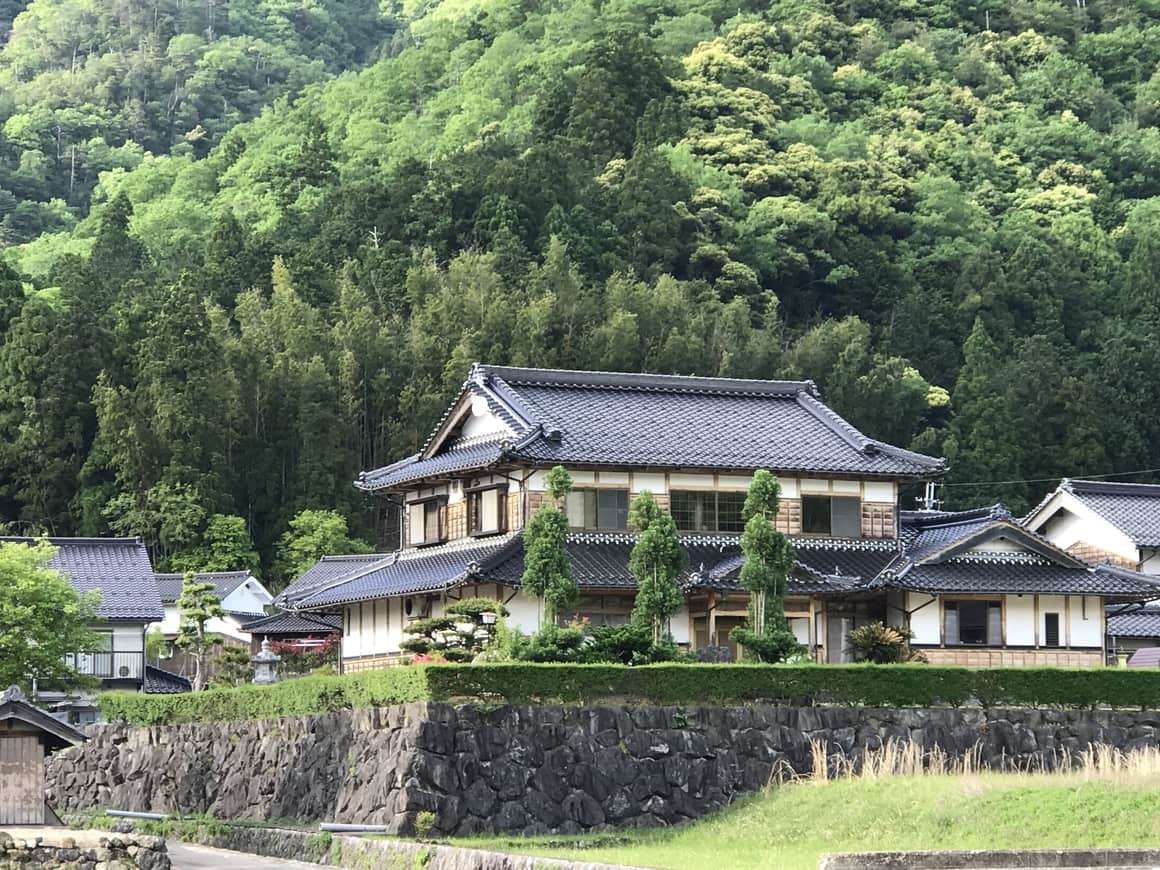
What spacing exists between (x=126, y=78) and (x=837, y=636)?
377ft

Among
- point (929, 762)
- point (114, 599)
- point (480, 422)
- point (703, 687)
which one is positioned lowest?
point (929, 762)

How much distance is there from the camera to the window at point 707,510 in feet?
135

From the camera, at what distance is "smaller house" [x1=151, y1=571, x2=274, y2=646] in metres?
66.0

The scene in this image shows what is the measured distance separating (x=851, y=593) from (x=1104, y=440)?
43.3 meters

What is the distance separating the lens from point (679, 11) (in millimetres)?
138375

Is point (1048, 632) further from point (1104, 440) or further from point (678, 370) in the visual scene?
point (1104, 440)

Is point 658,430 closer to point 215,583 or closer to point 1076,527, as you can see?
point 1076,527

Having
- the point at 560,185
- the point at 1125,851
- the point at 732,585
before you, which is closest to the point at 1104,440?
the point at 560,185

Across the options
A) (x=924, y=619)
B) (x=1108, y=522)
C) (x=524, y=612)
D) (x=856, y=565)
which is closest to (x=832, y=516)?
(x=856, y=565)

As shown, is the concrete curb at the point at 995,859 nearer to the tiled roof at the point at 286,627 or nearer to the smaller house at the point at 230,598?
the tiled roof at the point at 286,627

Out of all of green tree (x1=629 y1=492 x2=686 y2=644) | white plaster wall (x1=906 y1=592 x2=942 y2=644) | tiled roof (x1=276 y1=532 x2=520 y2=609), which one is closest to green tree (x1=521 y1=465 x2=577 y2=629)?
green tree (x1=629 y1=492 x2=686 y2=644)

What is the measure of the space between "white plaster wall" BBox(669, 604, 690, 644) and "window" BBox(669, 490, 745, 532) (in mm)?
1890

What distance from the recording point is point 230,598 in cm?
6650

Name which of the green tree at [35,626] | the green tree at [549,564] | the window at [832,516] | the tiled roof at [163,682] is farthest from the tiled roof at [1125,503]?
the green tree at [35,626]
